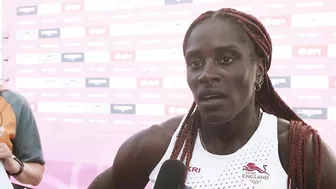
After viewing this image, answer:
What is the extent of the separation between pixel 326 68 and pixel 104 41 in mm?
843

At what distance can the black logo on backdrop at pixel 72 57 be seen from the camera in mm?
1626

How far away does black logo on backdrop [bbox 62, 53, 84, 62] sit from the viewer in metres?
1.63

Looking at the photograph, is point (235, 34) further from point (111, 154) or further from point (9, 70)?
point (9, 70)

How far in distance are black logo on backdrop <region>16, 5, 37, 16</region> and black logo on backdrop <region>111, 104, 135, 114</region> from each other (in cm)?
59

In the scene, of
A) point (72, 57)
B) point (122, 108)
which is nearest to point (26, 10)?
point (72, 57)

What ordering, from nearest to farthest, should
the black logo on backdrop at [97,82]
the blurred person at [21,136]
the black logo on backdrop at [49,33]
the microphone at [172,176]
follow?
the microphone at [172,176]
the blurred person at [21,136]
the black logo on backdrop at [97,82]
the black logo on backdrop at [49,33]

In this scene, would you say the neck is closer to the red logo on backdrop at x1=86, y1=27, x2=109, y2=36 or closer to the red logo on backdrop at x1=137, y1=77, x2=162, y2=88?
the red logo on backdrop at x1=137, y1=77, x2=162, y2=88

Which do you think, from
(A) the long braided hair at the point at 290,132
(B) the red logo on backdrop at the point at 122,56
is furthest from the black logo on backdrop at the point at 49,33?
(A) the long braided hair at the point at 290,132

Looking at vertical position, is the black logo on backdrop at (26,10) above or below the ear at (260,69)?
above

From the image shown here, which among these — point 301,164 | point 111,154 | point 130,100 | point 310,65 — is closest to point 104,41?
point 130,100

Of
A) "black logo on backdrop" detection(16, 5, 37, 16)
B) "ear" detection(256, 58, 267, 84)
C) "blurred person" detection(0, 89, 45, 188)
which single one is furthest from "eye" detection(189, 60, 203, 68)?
"black logo on backdrop" detection(16, 5, 37, 16)

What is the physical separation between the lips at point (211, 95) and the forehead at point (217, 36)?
0.07m

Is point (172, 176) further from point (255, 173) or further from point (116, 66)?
point (116, 66)

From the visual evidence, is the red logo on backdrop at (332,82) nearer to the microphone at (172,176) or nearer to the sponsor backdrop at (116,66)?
the sponsor backdrop at (116,66)
